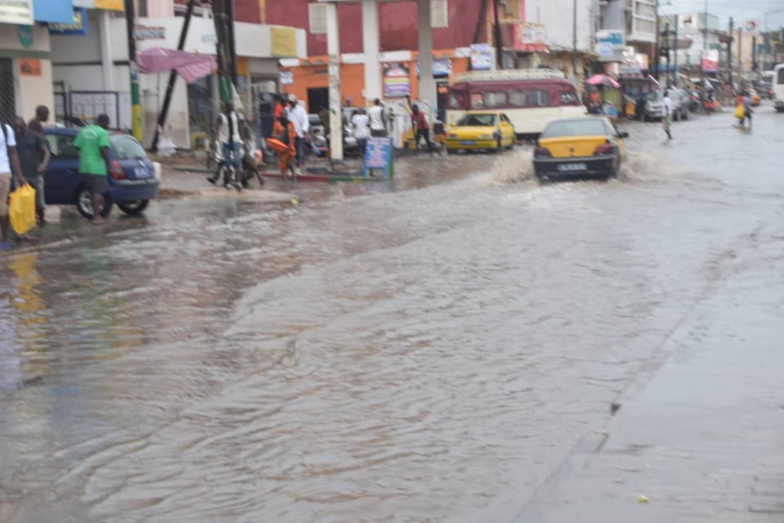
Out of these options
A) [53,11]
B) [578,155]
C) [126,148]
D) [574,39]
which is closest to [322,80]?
[574,39]

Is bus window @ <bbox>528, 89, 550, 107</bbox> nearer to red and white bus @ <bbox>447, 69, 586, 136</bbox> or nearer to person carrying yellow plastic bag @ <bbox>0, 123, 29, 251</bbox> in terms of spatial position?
red and white bus @ <bbox>447, 69, 586, 136</bbox>

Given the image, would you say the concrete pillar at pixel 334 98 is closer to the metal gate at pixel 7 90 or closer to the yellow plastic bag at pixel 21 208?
the metal gate at pixel 7 90

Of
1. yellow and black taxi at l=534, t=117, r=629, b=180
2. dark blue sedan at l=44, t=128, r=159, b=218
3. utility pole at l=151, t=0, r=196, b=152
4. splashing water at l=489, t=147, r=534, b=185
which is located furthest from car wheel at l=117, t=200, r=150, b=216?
utility pole at l=151, t=0, r=196, b=152

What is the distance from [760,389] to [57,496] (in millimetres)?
4310

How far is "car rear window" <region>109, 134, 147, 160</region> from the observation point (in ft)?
60.0

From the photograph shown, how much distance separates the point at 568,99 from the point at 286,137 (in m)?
20.4

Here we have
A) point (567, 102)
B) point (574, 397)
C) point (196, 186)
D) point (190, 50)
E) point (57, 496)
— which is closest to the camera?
point (57, 496)

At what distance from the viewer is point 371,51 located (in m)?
38.7

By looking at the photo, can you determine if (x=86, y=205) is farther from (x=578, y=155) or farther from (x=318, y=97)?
(x=318, y=97)

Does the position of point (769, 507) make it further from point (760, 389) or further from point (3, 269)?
point (3, 269)

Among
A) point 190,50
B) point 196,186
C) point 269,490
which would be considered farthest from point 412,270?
point 190,50

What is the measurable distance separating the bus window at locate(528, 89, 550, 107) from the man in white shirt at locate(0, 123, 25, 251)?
3161 cm

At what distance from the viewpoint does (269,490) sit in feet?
19.1

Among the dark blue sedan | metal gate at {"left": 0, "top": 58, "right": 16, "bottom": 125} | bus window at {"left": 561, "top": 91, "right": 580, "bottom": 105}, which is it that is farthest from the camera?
bus window at {"left": 561, "top": 91, "right": 580, "bottom": 105}
